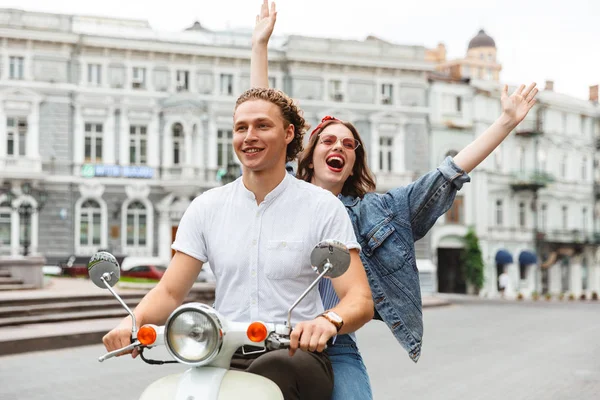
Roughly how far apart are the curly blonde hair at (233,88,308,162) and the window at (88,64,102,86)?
3431 cm

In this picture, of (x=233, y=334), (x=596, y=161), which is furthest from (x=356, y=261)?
(x=596, y=161)

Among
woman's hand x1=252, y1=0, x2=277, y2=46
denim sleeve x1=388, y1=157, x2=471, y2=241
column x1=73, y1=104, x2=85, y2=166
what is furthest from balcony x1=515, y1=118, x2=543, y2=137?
denim sleeve x1=388, y1=157, x2=471, y2=241

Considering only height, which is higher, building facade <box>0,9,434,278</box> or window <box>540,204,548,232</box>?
building facade <box>0,9,434,278</box>

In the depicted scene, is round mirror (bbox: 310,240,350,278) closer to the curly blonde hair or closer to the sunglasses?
the curly blonde hair

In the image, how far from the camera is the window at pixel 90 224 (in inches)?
1399

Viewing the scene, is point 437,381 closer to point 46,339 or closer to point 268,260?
point 46,339

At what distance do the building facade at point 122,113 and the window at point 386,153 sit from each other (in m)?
0.89

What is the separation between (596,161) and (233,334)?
53734 millimetres

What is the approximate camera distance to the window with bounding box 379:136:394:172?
40781 mm

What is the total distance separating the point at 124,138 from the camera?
36.2 metres

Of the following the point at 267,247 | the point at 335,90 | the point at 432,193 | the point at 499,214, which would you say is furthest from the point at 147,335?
the point at 499,214

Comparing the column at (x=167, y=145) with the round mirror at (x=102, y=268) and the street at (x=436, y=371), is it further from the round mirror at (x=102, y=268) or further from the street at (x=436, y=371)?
the round mirror at (x=102, y=268)

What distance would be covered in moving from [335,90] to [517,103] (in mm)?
36742

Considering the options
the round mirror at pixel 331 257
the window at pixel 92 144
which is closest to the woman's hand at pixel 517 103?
the round mirror at pixel 331 257
